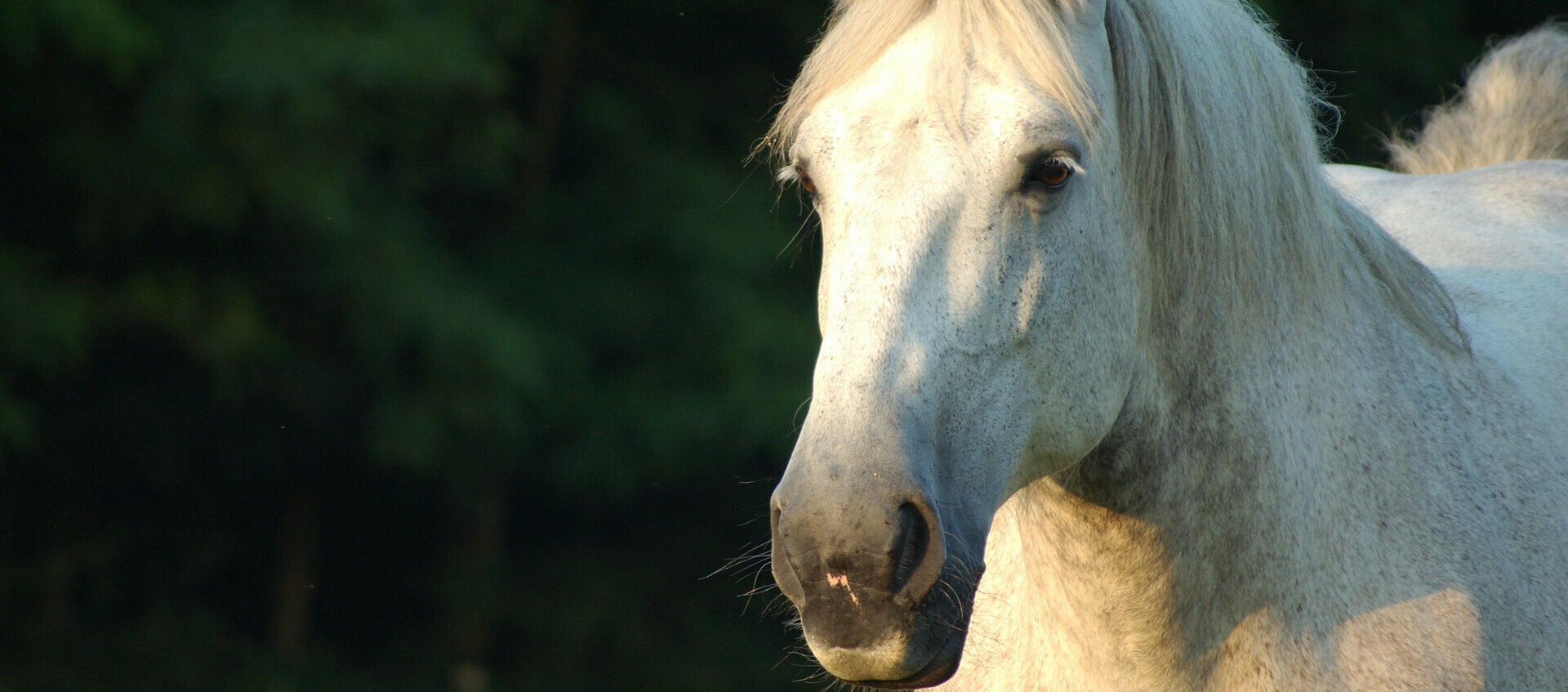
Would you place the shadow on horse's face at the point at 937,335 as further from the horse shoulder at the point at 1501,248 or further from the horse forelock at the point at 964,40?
the horse shoulder at the point at 1501,248

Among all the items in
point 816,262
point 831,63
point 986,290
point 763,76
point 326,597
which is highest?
point 831,63

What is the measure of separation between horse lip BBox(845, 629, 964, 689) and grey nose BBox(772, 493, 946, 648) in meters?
0.06

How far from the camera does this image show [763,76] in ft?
27.3

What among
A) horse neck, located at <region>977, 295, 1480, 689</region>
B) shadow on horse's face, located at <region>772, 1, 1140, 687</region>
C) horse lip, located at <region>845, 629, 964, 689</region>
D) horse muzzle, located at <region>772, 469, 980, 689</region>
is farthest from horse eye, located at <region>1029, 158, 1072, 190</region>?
horse lip, located at <region>845, 629, 964, 689</region>

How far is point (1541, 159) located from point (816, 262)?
20.5 ft

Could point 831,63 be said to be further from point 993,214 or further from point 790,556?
point 790,556

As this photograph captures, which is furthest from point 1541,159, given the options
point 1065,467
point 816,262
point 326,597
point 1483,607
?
point 326,597

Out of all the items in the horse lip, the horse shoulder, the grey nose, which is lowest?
the horse lip

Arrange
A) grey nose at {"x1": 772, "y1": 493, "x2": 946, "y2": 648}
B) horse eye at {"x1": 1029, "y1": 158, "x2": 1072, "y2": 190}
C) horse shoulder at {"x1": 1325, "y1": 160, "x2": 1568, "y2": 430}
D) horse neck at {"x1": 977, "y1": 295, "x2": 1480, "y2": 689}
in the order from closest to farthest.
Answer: grey nose at {"x1": 772, "y1": 493, "x2": 946, "y2": 648}
horse eye at {"x1": 1029, "y1": 158, "x2": 1072, "y2": 190}
horse neck at {"x1": 977, "y1": 295, "x2": 1480, "y2": 689}
horse shoulder at {"x1": 1325, "y1": 160, "x2": 1568, "y2": 430}

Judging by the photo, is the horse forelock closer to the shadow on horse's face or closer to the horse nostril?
the shadow on horse's face

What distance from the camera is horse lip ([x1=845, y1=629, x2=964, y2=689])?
1.46m

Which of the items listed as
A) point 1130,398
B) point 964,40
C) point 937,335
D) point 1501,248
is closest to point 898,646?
point 937,335

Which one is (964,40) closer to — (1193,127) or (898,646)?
(1193,127)

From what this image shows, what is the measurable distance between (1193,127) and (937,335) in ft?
1.73
